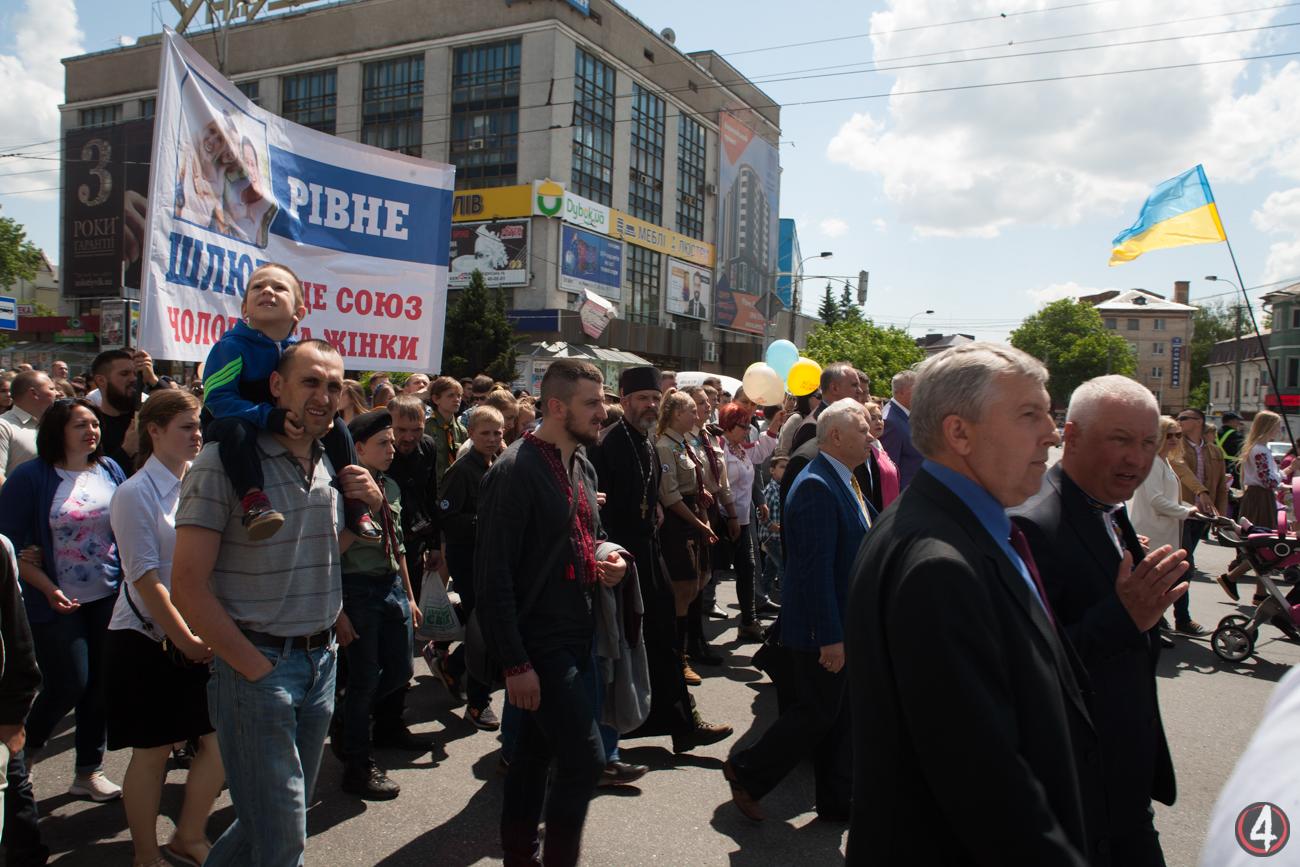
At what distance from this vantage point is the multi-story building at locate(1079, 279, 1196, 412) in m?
99.5

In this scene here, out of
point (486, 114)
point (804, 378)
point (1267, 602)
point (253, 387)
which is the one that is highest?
point (486, 114)

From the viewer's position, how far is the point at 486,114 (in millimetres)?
43781

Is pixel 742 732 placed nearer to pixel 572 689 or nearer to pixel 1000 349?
pixel 572 689

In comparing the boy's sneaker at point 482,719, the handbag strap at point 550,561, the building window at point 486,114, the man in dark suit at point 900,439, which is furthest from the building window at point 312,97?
the handbag strap at point 550,561

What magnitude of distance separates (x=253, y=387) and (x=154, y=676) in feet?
5.26

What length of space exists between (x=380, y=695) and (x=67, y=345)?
58.3 metres

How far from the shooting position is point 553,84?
41969mm

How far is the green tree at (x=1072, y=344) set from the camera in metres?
84.1

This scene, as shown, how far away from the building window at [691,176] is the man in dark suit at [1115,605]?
50.8 metres

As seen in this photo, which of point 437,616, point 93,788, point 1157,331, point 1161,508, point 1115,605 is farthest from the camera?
point 1157,331

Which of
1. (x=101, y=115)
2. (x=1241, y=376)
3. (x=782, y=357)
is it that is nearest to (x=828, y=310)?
(x=1241, y=376)

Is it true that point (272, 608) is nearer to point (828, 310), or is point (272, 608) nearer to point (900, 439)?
point (900, 439)

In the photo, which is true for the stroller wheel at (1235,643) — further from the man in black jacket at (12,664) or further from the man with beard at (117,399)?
the man with beard at (117,399)

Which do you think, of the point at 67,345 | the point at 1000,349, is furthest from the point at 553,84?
the point at 1000,349
